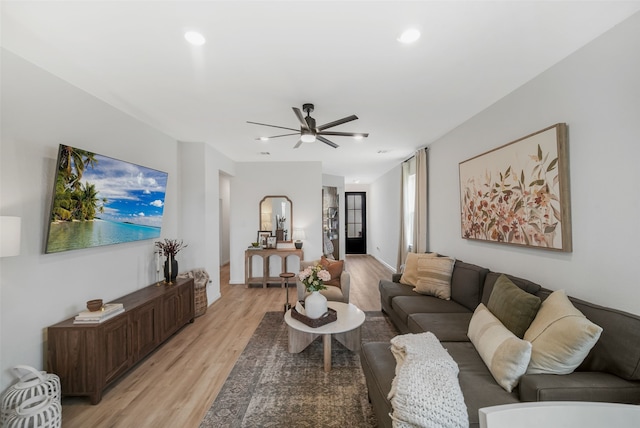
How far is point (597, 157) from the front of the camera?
6.15 feet

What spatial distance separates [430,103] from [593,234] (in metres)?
1.83

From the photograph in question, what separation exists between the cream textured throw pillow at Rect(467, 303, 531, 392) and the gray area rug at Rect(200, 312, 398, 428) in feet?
3.04

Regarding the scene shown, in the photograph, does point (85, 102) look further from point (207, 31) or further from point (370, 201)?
point (370, 201)

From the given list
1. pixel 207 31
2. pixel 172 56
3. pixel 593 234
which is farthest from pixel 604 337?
pixel 172 56

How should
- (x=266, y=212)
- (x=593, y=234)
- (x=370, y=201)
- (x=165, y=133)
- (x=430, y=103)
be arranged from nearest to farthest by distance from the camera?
(x=593, y=234) → (x=430, y=103) → (x=165, y=133) → (x=266, y=212) → (x=370, y=201)

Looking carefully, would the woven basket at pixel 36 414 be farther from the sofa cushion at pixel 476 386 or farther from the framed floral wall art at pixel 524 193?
the framed floral wall art at pixel 524 193

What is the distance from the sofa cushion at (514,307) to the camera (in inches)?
72.6

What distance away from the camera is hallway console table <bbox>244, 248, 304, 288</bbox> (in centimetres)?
550

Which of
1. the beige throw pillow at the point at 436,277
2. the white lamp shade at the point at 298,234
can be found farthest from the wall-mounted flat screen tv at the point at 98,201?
the beige throw pillow at the point at 436,277

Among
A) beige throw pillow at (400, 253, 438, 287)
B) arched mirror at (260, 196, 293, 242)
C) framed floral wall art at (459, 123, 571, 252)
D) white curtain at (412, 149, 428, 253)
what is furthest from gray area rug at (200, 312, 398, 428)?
arched mirror at (260, 196, 293, 242)

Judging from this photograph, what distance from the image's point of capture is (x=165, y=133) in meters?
3.83

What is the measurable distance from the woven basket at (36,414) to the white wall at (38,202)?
36 centimetres

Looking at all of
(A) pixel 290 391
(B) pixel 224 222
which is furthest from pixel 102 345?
(B) pixel 224 222

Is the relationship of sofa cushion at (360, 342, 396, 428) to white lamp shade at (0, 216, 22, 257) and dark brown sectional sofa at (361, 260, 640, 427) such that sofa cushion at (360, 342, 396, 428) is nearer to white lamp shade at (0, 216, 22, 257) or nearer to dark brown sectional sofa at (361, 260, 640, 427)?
dark brown sectional sofa at (361, 260, 640, 427)
